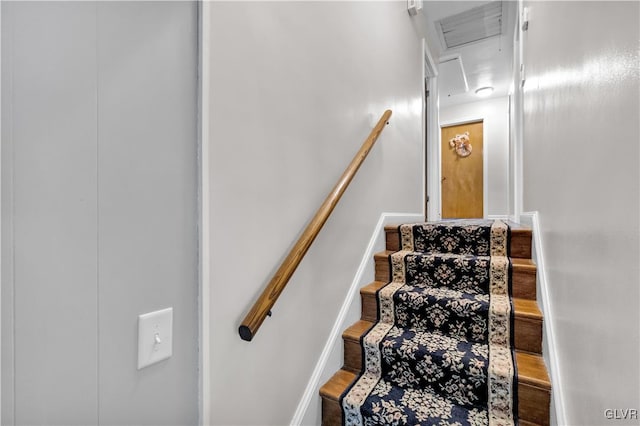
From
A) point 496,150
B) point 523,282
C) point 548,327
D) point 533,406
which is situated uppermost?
point 496,150

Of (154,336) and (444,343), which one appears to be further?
(444,343)

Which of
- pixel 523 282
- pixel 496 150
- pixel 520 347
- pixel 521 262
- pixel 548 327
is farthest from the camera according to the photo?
pixel 496 150

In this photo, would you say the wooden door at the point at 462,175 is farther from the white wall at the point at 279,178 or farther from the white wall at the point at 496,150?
the white wall at the point at 279,178

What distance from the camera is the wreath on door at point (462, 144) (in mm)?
5207

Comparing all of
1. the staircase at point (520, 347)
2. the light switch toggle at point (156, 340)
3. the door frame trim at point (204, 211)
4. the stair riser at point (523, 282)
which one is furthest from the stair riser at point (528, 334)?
the light switch toggle at point (156, 340)

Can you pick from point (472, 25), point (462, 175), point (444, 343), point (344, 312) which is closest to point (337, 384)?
point (344, 312)

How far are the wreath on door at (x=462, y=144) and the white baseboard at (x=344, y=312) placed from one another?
3.63 metres

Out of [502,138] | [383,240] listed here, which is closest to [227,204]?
[383,240]

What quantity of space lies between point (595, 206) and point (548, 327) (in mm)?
691

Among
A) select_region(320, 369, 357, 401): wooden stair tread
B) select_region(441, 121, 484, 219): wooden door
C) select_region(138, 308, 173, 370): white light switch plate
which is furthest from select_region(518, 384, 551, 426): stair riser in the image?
select_region(441, 121, 484, 219): wooden door

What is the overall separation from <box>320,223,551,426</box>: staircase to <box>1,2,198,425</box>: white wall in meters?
0.74

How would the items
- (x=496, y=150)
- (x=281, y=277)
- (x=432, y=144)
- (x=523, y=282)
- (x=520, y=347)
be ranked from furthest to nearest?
(x=496, y=150)
(x=432, y=144)
(x=523, y=282)
(x=520, y=347)
(x=281, y=277)

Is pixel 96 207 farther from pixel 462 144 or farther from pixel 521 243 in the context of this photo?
pixel 462 144

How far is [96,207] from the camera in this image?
56 centimetres
